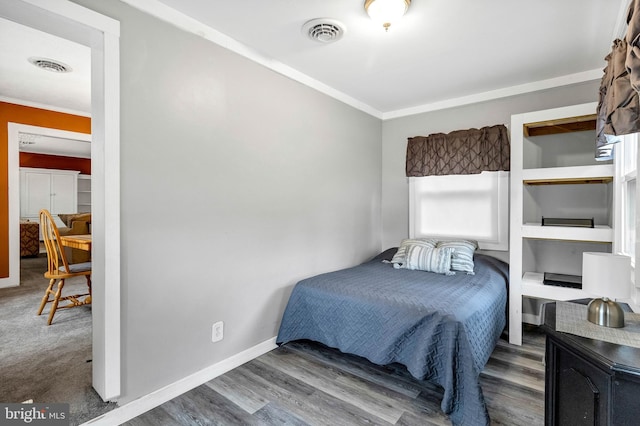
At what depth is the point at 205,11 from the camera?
1.96 m

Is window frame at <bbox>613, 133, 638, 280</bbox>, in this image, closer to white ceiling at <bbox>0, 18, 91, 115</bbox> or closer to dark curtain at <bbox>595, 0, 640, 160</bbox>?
dark curtain at <bbox>595, 0, 640, 160</bbox>

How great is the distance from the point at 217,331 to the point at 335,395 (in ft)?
2.98

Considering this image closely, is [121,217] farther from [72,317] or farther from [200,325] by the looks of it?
[72,317]

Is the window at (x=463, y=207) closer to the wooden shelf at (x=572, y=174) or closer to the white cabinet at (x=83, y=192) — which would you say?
the wooden shelf at (x=572, y=174)

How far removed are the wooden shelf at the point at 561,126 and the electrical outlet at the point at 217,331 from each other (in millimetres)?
2950

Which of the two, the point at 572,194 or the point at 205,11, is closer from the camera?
the point at 205,11

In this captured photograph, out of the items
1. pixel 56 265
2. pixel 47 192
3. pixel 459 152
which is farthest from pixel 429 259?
pixel 47 192

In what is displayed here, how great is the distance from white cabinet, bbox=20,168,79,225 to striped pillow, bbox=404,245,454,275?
349 inches

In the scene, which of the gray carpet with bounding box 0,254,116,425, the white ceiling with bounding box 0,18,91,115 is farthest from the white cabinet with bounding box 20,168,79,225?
the gray carpet with bounding box 0,254,116,425

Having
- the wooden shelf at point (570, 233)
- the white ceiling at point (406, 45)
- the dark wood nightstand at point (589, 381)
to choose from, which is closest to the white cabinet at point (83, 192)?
the white ceiling at point (406, 45)

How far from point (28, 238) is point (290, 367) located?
694cm

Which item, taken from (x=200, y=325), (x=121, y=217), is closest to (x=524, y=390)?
(x=200, y=325)

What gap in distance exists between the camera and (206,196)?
2152mm

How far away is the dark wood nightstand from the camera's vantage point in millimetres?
938
